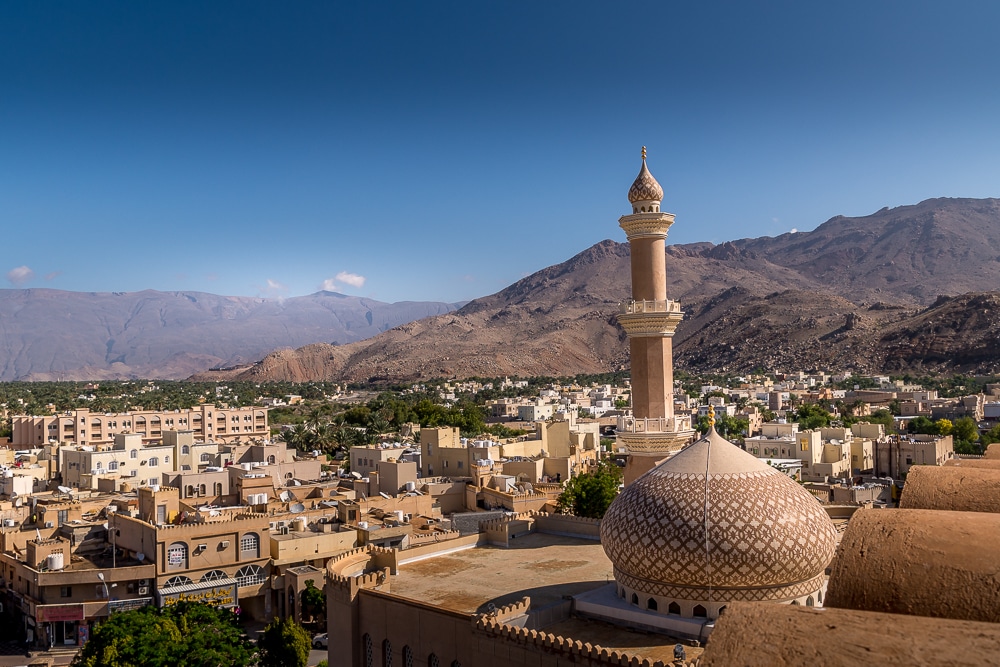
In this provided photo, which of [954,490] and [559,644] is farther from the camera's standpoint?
[559,644]

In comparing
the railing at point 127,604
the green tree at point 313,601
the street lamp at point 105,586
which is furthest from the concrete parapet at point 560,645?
the street lamp at point 105,586

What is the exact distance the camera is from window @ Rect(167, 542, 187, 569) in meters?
20.0

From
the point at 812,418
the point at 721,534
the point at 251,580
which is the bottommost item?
the point at 251,580

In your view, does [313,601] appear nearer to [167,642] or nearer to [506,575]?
[167,642]

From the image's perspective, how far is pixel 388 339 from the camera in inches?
7028

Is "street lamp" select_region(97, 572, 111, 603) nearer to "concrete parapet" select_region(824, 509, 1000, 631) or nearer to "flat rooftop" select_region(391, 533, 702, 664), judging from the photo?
"flat rooftop" select_region(391, 533, 702, 664)

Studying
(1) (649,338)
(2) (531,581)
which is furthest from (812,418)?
(2) (531,581)

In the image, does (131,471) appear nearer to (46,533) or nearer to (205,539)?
(46,533)

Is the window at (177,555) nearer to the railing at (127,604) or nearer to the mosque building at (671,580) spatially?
the railing at (127,604)

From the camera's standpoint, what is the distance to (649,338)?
1902cm

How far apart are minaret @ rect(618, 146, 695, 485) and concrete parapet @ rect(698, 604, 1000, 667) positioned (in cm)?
1514

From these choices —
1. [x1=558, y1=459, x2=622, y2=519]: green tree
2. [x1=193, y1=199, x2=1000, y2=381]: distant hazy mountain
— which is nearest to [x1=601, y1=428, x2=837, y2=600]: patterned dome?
[x1=558, y1=459, x2=622, y2=519]: green tree

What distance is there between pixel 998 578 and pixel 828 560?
8.39 metres

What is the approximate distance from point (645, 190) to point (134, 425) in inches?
1660
